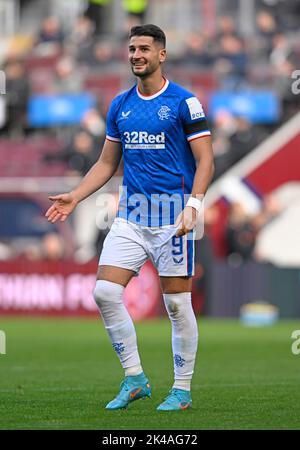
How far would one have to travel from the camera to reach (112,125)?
9672mm

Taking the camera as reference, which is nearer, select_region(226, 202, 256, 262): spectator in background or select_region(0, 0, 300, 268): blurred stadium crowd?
select_region(226, 202, 256, 262): spectator in background

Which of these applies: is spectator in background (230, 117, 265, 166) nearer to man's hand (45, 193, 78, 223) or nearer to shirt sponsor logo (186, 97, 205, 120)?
man's hand (45, 193, 78, 223)

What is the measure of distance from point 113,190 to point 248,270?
4746 mm

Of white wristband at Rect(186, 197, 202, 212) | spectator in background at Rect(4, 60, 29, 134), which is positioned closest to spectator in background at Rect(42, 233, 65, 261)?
spectator in background at Rect(4, 60, 29, 134)

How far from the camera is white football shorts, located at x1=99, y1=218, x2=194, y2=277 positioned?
30.8 ft

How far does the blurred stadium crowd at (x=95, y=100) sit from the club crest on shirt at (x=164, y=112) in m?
15.6

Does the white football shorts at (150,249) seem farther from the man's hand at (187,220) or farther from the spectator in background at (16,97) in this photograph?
the spectator in background at (16,97)

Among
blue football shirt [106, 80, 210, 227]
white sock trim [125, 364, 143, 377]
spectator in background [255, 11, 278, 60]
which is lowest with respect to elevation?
white sock trim [125, 364, 143, 377]

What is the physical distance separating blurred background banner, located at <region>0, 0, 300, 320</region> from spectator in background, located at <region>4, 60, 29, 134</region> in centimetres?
3

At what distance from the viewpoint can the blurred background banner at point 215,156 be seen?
24266 millimetres

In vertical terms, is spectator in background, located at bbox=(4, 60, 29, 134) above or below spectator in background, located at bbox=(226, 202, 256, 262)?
above

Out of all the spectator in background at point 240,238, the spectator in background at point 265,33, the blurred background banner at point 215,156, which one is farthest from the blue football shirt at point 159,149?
the spectator in background at point 265,33

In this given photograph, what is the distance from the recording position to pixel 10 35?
131 ft
